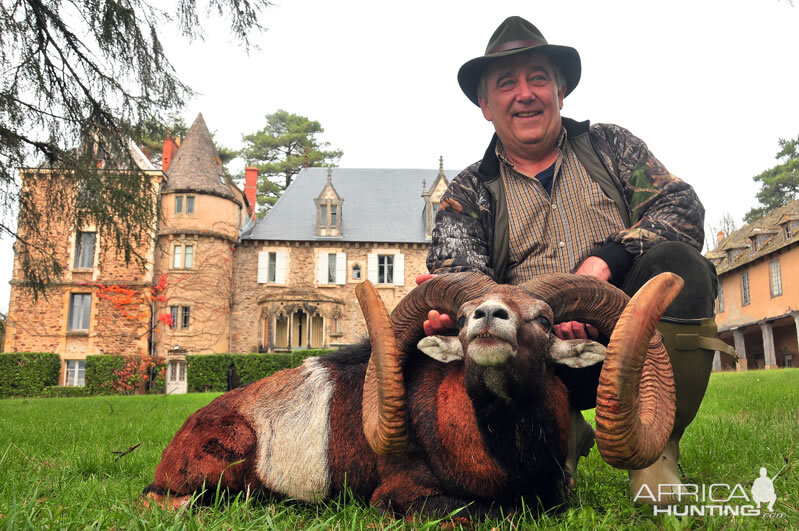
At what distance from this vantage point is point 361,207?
36688mm

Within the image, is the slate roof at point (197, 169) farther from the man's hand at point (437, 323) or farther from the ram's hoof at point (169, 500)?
the man's hand at point (437, 323)

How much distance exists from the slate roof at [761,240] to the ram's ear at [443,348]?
102 ft

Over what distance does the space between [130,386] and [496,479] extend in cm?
2870

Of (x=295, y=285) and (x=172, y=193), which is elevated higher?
(x=172, y=193)

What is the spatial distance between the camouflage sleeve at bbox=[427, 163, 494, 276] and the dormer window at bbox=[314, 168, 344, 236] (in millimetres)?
30671

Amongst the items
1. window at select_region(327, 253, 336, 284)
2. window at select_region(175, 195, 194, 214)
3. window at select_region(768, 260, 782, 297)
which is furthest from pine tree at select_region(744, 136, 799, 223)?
window at select_region(175, 195, 194, 214)

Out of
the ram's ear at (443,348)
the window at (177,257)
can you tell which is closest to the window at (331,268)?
the window at (177,257)

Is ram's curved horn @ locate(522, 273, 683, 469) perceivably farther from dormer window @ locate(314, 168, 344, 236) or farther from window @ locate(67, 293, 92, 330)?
window @ locate(67, 293, 92, 330)

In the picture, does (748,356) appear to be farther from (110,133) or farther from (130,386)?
(110,133)

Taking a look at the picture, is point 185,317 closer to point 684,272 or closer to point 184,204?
point 184,204

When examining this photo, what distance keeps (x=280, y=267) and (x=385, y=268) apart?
6.12m

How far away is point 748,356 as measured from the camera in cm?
3559

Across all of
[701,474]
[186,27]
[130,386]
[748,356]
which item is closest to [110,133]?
[186,27]

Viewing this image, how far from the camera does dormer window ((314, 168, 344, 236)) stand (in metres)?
34.4
